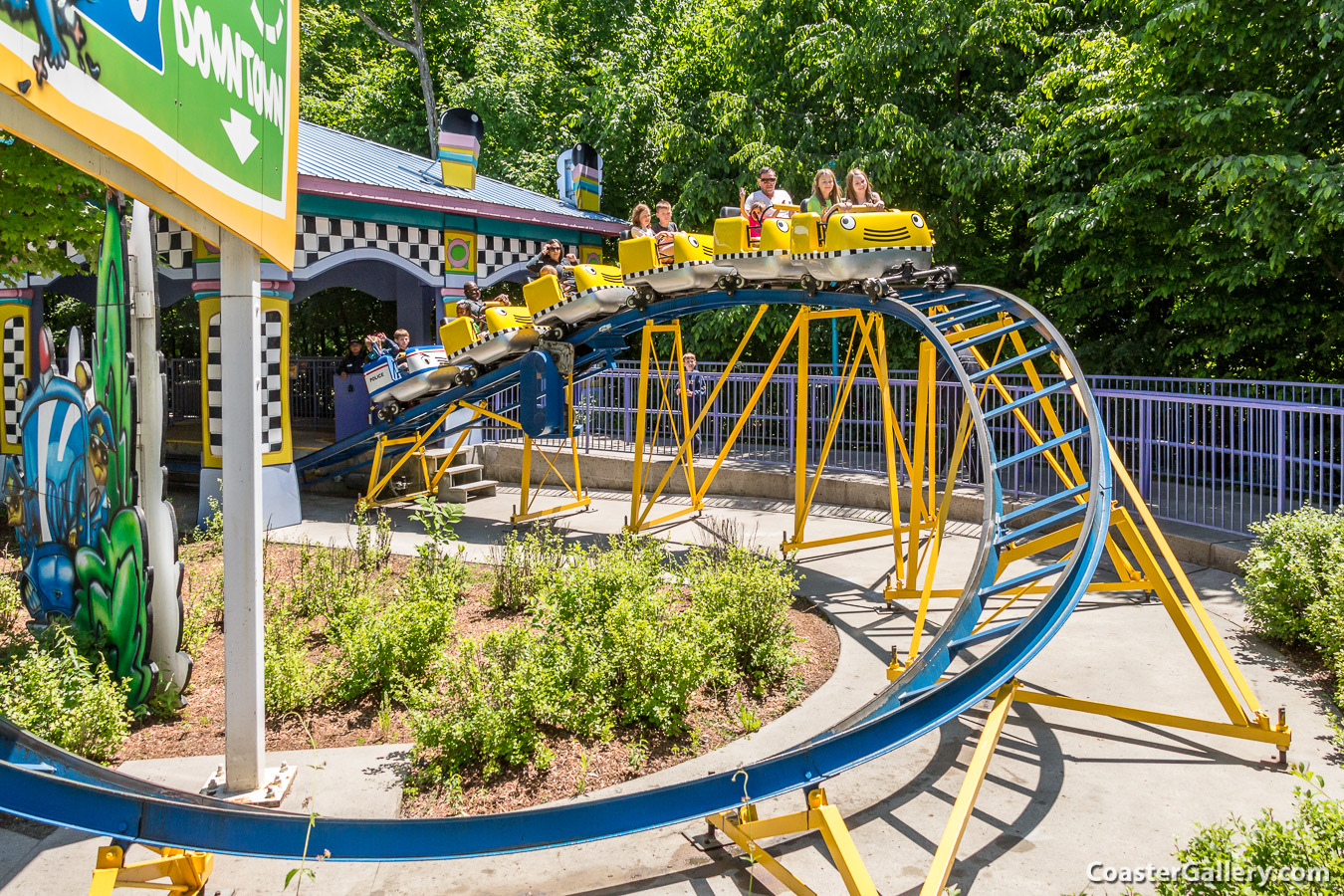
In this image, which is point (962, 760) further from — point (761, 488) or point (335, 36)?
point (335, 36)

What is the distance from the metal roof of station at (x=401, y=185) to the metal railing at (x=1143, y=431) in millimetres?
3045

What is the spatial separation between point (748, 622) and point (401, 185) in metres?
9.56

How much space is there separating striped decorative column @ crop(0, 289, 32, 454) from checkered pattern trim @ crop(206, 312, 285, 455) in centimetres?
398

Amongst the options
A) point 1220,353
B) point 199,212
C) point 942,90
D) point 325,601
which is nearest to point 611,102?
point 942,90

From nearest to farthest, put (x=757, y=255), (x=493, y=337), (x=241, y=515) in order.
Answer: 1. (x=241, y=515)
2. (x=757, y=255)
3. (x=493, y=337)

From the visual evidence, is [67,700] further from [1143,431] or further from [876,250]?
[1143,431]

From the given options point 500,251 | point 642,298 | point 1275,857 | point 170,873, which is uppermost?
point 500,251

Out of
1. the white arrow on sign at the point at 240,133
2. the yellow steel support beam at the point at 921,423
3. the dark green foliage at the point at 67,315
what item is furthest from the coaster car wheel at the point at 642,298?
the dark green foliage at the point at 67,315

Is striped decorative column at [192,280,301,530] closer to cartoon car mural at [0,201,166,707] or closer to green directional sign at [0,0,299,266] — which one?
cartoon car mural at [0,201,166,707]

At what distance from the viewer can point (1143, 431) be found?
10.3 meters

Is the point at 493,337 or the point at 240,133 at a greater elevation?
the point at 240,133

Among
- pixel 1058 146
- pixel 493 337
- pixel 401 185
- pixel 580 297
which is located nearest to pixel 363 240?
pixel 401 185

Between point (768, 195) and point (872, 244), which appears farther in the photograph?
point (768, 195)

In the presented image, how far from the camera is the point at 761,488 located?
13328 mm
